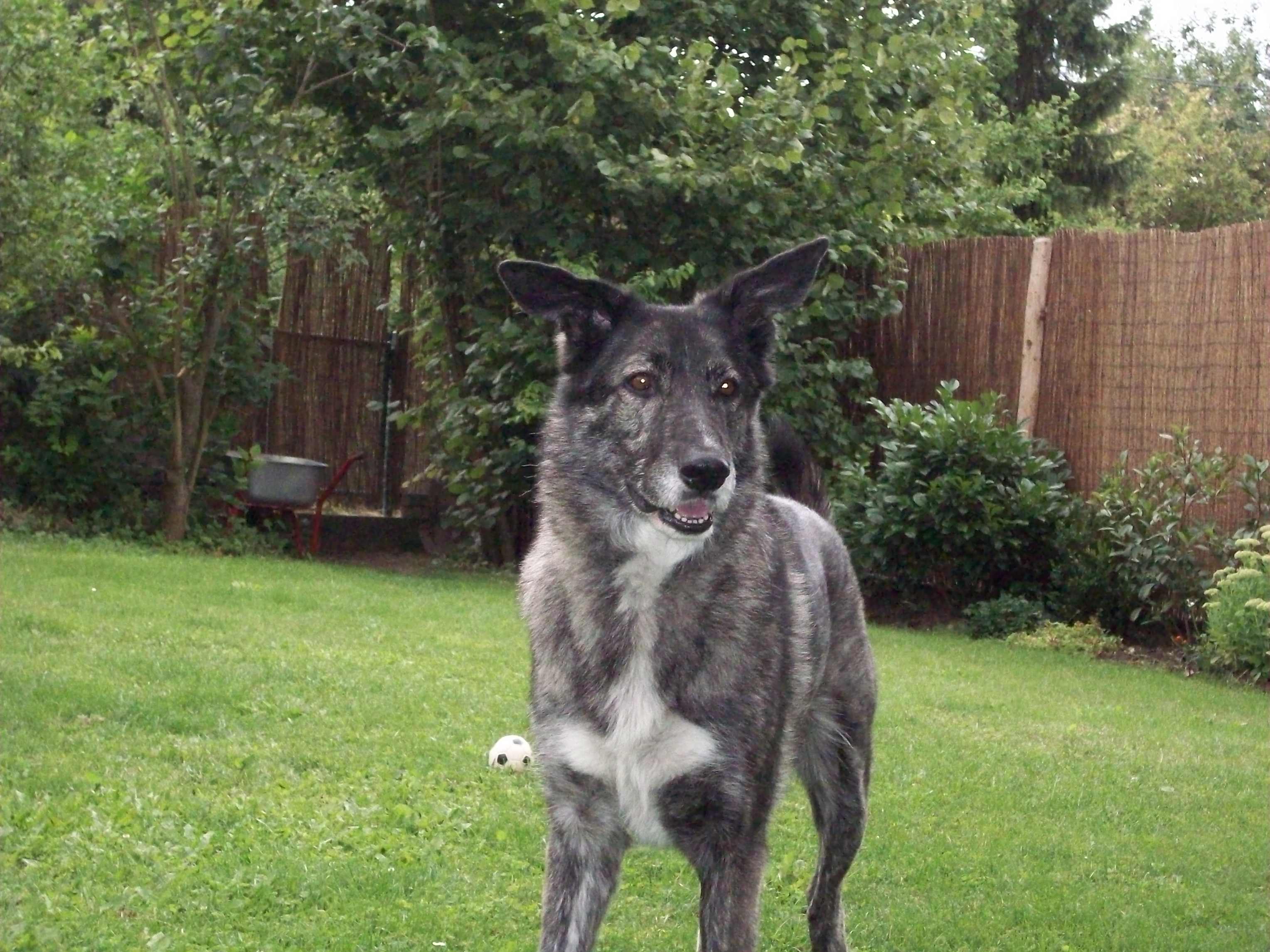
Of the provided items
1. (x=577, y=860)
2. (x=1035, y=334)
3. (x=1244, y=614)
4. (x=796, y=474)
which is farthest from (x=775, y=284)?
(x=1035, y=334)

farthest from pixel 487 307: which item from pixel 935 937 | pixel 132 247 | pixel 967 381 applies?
pixel 935 937

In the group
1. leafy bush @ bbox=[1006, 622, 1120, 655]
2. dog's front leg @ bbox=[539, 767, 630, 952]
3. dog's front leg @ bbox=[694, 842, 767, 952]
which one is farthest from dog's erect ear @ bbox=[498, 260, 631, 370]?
leafy bush @ bbox=[1006, 622, 1120, 655]

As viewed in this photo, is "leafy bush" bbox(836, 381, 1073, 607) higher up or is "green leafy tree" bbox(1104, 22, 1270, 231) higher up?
"green leafy tree" bbox(1104, 22, 1270, 231)

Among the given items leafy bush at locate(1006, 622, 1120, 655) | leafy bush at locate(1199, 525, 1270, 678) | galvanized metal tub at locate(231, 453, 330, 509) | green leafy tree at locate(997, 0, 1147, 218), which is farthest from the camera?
green leafy tree at locate(997, 0, 1147, 218)

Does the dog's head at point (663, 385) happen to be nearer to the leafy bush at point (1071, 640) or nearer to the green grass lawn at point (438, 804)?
the green grass lawn at point (438, 804)

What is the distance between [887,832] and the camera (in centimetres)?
511

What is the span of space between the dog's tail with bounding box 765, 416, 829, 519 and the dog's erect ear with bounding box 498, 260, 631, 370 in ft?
3.75

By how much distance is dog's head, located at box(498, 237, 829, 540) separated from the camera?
11.3ft

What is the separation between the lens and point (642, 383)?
3.55 meters

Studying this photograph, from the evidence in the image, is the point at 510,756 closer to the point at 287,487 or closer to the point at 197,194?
the point at 287,487

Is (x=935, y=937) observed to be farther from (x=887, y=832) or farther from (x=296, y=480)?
(x=296, y=480)

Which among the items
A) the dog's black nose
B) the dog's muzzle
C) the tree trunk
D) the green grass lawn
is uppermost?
the dog's black nose

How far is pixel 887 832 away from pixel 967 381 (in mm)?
6550

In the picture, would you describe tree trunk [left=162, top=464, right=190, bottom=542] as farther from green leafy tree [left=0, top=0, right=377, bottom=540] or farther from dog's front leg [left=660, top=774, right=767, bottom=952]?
dog's front leg [left=660, top=774, right=767, bottom=952]
